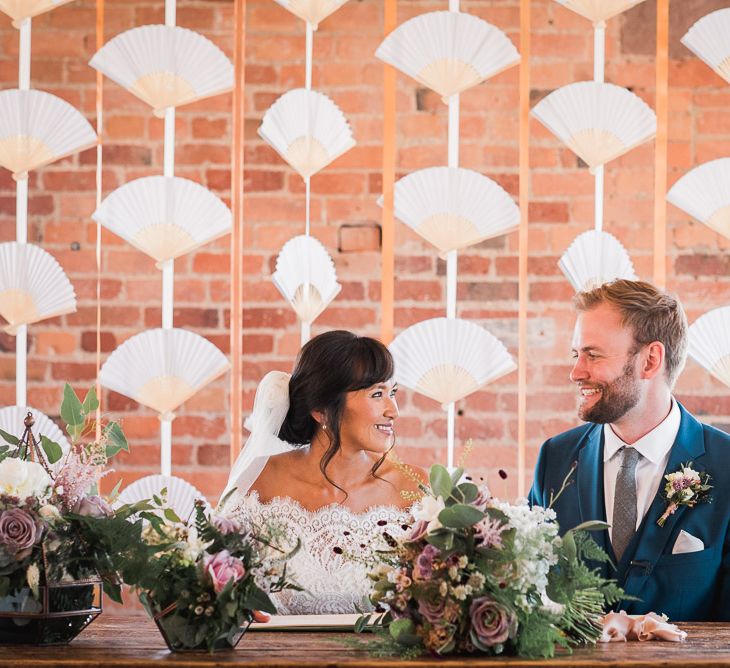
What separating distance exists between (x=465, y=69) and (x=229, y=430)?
125cm

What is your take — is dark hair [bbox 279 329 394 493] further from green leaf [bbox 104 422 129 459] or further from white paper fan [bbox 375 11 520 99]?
green leaf [bbox 104 422 129 459]

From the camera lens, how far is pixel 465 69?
2.83 metres

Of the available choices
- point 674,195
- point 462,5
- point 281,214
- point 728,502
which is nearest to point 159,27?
point 281,214

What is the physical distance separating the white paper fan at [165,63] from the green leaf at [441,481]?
1503 mm

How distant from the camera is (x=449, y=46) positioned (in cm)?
283

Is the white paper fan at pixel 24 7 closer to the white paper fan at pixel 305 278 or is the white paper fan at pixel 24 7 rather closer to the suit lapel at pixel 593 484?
the white paper fan at pixel 305 278

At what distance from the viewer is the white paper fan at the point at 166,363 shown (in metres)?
2.85

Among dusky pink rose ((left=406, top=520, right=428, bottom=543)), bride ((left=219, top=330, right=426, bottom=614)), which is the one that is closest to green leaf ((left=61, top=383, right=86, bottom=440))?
dusky pink rose ((left=406, top=520, right=428, bottom=543))

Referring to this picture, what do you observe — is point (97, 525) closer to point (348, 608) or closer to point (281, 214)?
point (348, 608)

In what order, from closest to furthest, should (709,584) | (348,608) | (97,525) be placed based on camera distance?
1. (97,525)
2. (709,584)
3. (348,608)

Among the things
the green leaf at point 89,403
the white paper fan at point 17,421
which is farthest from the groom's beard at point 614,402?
the white paper fan at point 17,421

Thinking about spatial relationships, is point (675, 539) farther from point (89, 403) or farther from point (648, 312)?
point (89, 403)

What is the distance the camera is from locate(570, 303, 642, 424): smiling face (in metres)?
2.62

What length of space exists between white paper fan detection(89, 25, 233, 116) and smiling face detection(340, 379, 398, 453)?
87cm
